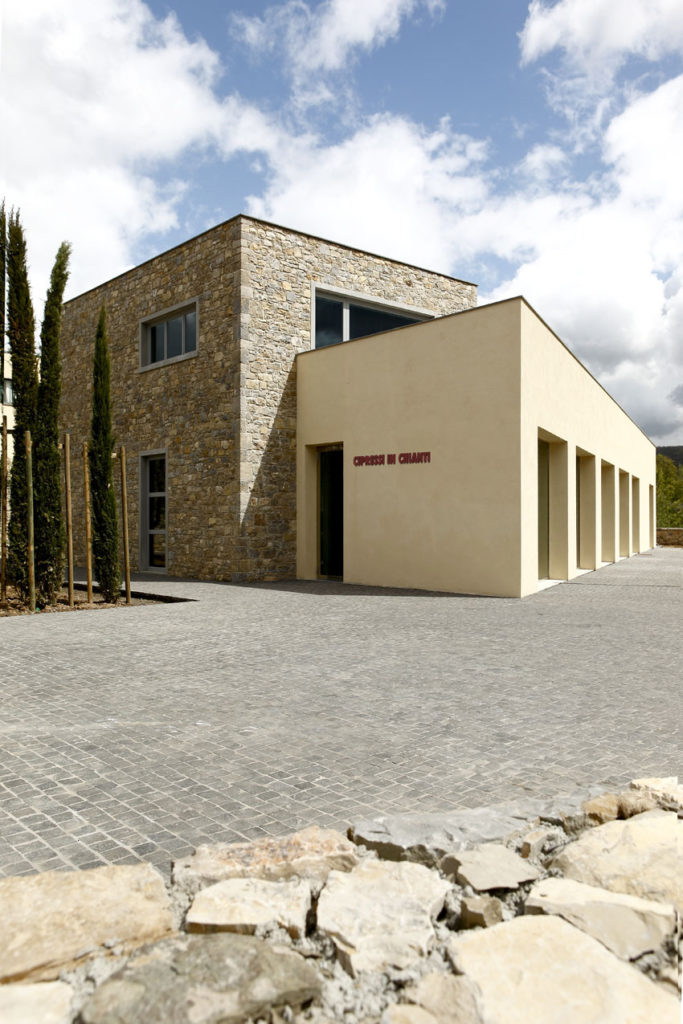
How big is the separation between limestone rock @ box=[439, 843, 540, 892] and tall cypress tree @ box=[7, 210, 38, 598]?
33.8 feet

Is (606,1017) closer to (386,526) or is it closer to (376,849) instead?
(376,849)

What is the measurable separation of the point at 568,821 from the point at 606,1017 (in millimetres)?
1138

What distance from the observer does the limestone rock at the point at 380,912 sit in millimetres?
2148

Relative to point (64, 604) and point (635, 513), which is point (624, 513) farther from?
point (64, 604)

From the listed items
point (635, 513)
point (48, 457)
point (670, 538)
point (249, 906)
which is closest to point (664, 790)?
point (249, 906)

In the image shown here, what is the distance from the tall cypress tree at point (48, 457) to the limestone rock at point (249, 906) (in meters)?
10.1

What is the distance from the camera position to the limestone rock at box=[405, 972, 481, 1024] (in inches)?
74.1

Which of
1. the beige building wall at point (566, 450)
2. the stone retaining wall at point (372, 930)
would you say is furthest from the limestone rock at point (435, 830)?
the beige building wall at point (566, 450)

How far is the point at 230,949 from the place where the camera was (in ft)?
7.10

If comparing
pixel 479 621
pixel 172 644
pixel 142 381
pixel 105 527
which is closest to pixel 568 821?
pixel 172 644

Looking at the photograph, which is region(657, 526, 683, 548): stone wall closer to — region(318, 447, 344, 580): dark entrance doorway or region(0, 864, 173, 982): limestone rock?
region(318, 447, 344, 580): dark entrance doorway

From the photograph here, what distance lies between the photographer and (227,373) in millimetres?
15547

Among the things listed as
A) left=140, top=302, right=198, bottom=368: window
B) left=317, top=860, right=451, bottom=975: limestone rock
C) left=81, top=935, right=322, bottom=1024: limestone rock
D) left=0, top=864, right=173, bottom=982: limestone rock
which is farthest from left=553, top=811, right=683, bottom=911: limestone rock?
left=140, top=302, right=198, bottom=368: window

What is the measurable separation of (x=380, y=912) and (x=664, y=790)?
1.52 meters
